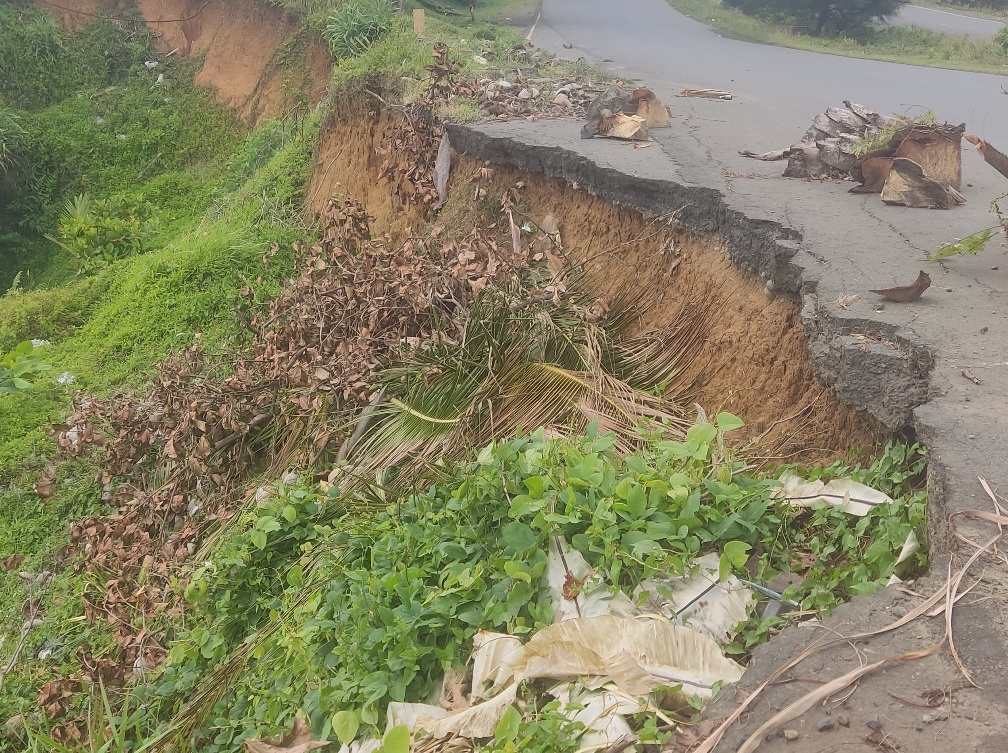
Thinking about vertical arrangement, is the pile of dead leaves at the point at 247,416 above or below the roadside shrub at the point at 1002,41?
below

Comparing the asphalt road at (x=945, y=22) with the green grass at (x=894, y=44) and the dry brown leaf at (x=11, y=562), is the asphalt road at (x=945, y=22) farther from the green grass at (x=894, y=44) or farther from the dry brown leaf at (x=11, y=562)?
the dry brown leaf at (x=11, y=562)

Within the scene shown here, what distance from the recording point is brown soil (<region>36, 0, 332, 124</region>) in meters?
10.5

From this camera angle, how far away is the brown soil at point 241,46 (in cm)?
1048

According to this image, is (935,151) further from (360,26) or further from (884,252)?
(360,26)

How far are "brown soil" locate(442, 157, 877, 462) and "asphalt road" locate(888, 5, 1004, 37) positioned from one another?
1341 cm

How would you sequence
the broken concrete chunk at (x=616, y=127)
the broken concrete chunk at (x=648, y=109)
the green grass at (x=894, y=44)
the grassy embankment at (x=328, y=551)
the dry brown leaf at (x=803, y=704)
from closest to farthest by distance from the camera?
the dry brown leaf at (x=803, y=704) < the grassy embankment at (x=328, y=551) < the broken concrete chunk at (x=616, y=127) < the broken concrete chunk at (x=648, y=109) < the green grass at (x=894, y=44)

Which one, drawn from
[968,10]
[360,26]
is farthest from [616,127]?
[968,10]

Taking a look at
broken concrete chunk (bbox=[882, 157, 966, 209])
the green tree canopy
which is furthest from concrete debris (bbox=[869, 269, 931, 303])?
the green tree canopy

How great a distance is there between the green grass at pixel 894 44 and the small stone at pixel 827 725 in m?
10.8

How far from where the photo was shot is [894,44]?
13352 mm

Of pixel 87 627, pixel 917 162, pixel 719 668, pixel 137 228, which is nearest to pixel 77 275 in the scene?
pixel 137 228

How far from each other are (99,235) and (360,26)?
167 inches

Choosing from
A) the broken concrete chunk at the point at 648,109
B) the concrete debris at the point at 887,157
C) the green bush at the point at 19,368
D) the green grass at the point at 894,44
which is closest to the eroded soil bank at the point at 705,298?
the broken concrete chunk at the point at 648,109

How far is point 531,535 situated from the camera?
244 centimetres
